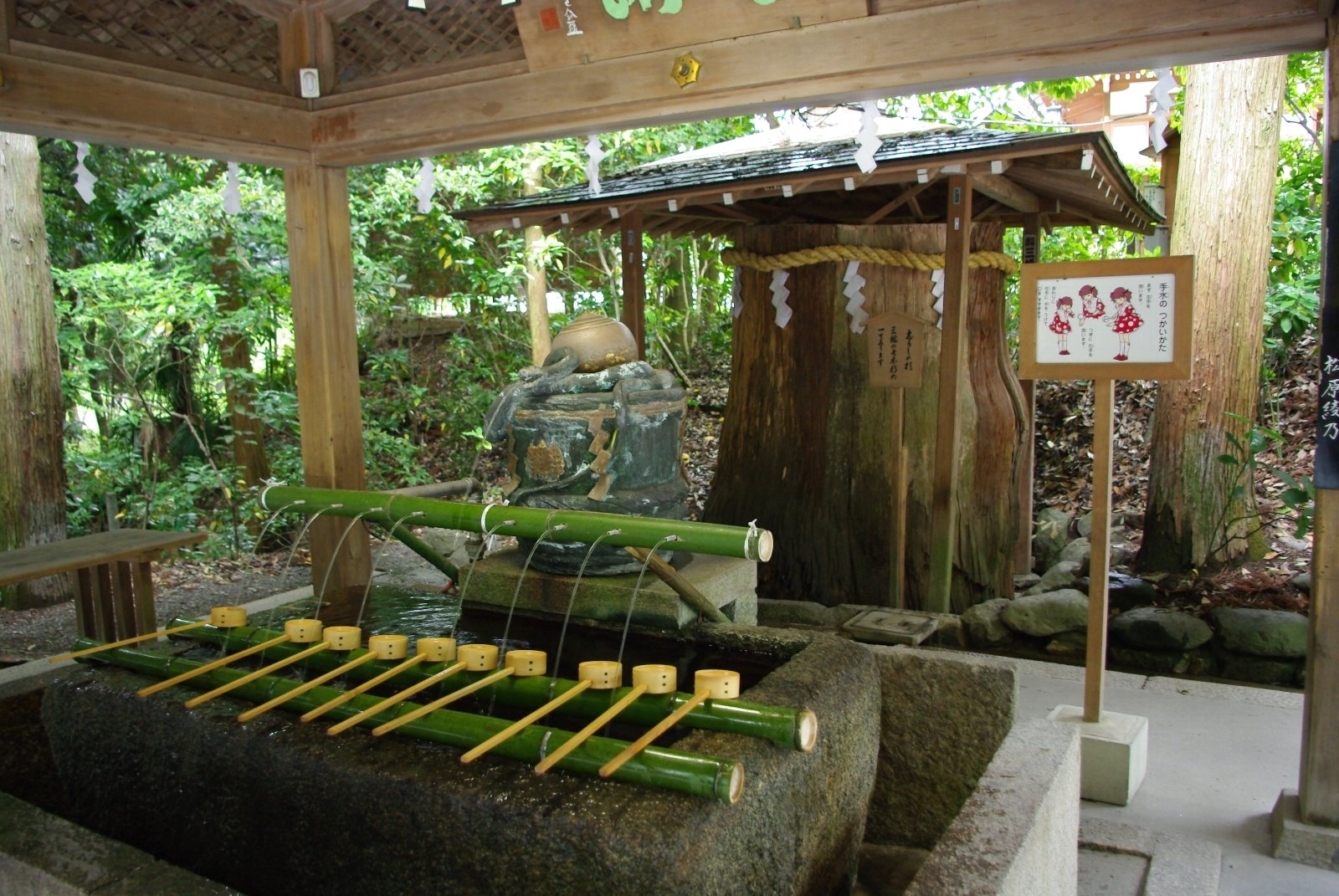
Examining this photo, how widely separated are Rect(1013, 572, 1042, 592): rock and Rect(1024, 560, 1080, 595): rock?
49 millimetres

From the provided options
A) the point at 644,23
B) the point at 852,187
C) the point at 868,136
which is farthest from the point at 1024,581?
the point at 644,23

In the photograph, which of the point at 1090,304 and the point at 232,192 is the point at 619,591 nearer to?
the point at 1090,304

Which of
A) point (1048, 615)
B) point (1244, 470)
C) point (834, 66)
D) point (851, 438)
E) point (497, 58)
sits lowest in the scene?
point (1048, 615)

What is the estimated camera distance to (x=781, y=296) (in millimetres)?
6422

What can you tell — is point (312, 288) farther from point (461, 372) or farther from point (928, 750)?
point (461, 372)

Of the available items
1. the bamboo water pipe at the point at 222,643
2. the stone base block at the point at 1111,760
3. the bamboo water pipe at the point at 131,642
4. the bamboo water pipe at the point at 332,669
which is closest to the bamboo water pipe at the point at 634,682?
the bamboo water pipe at the point at 332,669

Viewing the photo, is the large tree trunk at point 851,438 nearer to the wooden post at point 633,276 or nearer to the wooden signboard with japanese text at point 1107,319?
the wooden post at point 633,276

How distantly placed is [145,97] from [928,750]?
4.27 metres

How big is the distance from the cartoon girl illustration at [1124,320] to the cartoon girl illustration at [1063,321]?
16cm

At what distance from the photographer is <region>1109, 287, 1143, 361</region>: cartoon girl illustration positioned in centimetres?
363

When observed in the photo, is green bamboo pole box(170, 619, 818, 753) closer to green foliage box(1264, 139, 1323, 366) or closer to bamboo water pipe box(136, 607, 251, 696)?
bamboo water pipe box(136, 607, 251, 696)

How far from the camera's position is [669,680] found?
7.22 feet

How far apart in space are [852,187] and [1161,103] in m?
1.81

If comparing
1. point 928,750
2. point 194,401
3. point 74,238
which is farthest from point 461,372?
point 928,750
